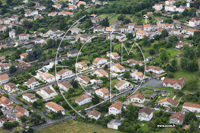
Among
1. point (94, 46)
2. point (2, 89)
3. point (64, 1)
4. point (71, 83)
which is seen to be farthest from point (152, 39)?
point (64, 1)

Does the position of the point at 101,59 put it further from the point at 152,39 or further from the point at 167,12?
the point at 167,12

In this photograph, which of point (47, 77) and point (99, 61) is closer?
point (47, 77)

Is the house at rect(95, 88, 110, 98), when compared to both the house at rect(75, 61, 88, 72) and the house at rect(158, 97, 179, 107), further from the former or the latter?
the house at rect(75, 61, 88, 72)

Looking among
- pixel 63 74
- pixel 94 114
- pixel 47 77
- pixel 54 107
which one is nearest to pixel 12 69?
pixel 47 77

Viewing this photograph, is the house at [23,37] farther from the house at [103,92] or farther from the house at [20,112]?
the house at [20,112]

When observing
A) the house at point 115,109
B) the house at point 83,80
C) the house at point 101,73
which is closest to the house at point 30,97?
the house at point 83,80

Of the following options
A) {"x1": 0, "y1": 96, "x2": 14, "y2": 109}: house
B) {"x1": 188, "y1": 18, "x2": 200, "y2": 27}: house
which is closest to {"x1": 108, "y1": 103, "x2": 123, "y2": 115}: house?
{"x1": 0, "y1": 96, "x2": 14, "y2": 109}: house

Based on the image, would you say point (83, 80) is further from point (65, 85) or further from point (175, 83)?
point (175, 83)

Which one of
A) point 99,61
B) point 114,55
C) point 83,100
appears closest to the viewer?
point 83,100
